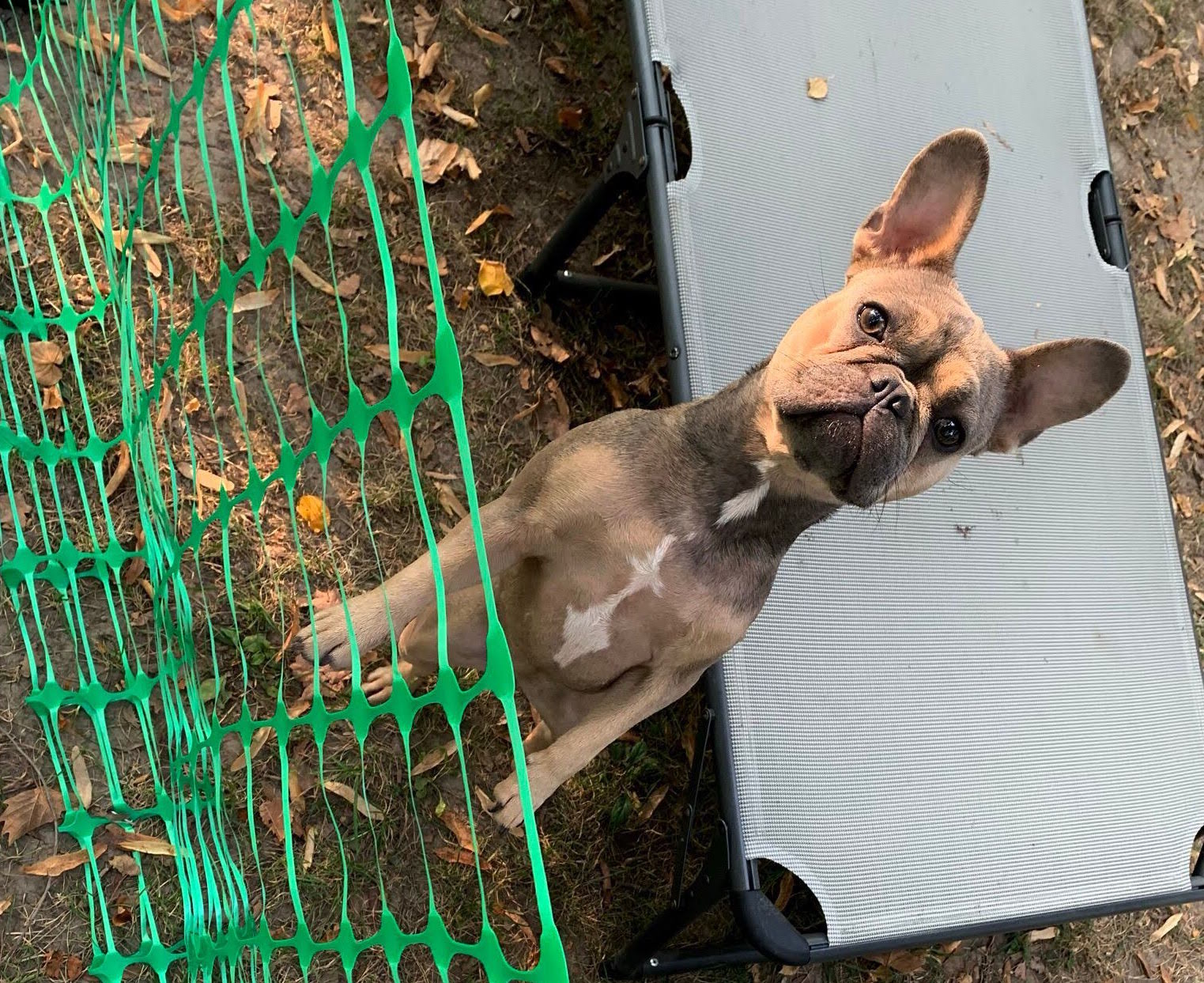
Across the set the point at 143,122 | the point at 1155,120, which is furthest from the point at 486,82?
the point at 1155,120

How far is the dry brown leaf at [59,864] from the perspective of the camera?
337 cm

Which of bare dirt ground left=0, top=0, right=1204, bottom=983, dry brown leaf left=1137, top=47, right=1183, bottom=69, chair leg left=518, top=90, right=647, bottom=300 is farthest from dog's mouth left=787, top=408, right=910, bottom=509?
dry brown leaf left=1137, top=47, right=1183, bottom=69

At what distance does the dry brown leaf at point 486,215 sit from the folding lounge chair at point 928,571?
1.14 feet

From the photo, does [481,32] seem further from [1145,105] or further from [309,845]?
[1145,105]

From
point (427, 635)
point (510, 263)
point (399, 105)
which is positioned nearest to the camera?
point (399, 105)

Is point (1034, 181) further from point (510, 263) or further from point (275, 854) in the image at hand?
point (275, 854)

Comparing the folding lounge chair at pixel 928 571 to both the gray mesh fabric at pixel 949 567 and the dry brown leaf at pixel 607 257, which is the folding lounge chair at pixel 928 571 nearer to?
the gray mesh fabric at pixel 949 567

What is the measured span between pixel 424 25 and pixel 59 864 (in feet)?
12.7

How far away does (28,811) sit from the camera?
3381 millimetres

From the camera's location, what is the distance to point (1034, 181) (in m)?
4.83

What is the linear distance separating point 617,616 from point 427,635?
2.21 feet

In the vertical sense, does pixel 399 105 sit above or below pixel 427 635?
above

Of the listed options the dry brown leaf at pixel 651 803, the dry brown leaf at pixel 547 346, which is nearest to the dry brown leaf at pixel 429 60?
the dry brown leaf at pixel 547 346

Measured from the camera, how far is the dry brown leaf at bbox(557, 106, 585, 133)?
482 centimetres
